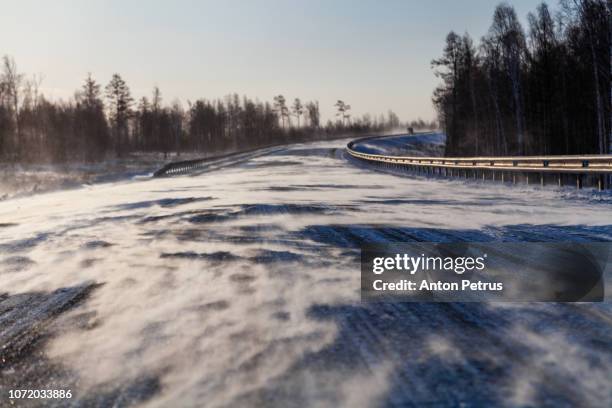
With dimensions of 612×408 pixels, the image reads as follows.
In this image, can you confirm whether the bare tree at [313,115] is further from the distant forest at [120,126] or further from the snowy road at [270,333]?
the snowy road at [270,333]

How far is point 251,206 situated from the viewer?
474 inches

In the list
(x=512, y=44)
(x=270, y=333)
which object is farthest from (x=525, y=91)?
(x=270, y=333)

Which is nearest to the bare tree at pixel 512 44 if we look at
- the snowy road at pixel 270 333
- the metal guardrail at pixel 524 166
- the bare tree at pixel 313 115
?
the metal guardrail at pixel 524 166

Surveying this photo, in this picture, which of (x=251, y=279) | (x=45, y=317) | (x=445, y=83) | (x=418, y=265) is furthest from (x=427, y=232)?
(x=445, y=83)

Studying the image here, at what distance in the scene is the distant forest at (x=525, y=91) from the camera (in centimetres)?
4212

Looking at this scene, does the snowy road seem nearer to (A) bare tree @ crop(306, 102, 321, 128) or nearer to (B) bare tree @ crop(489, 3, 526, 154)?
(B) bare tree @ crop(489, 3, 526, 154)

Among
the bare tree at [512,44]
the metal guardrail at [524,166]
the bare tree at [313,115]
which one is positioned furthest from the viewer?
the bare tree at [313,115]

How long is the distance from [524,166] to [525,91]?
34.4 metres

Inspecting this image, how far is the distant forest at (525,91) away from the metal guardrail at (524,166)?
10.1m

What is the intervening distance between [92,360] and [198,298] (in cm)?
135

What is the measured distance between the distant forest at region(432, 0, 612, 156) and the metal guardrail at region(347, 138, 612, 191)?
10.1m

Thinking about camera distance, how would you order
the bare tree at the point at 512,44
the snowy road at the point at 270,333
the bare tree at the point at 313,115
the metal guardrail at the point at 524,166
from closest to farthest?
the snowy road at the point at 270,333
the metal guardrail at the point at 524,166
the bare tree at the point at 512,44
the bare tree at the point at 313,115

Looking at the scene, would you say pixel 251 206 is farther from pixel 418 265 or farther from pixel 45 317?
pixel 45 317

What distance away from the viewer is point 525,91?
50000mm
